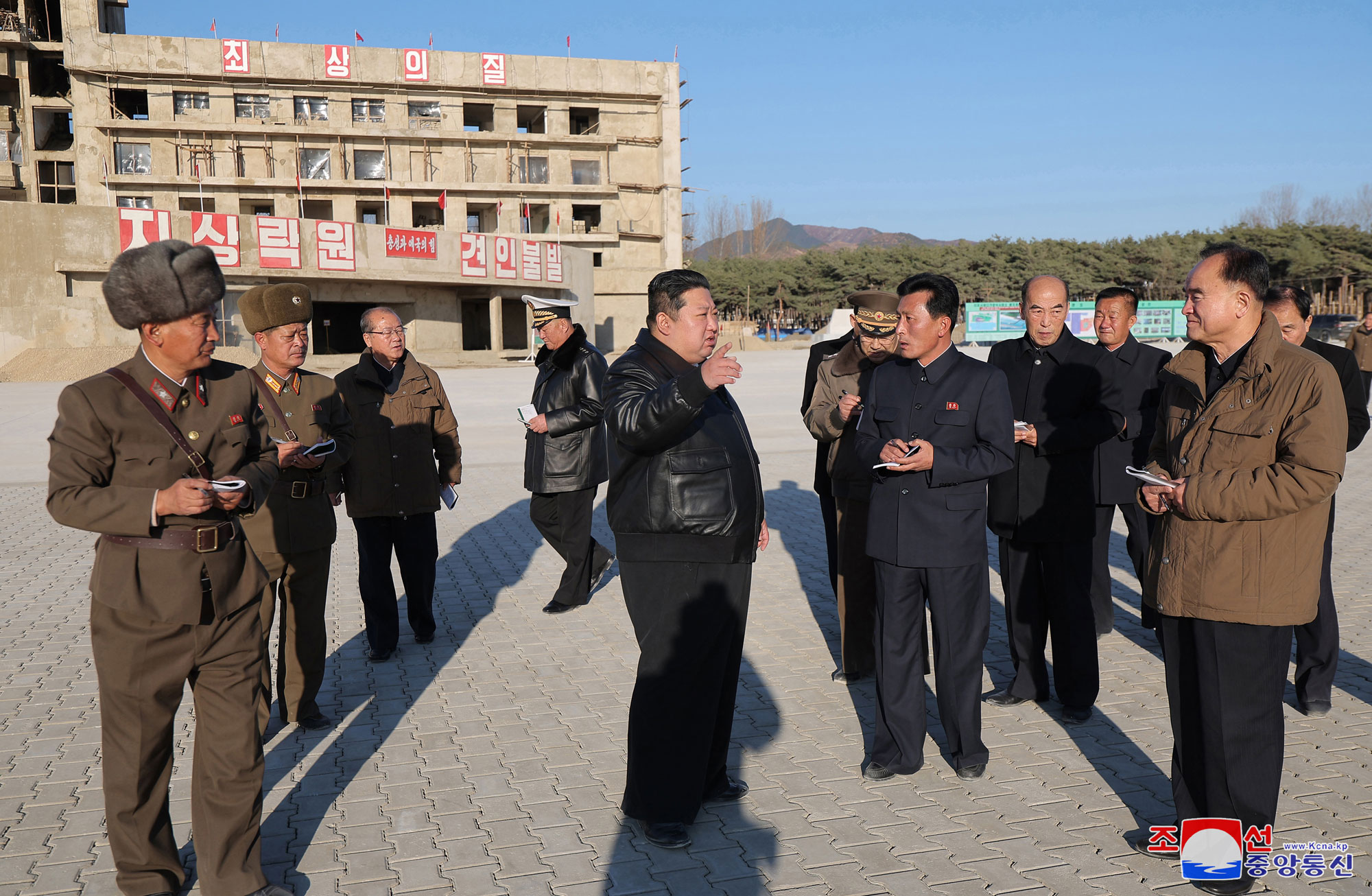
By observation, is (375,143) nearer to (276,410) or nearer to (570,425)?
(570,425)

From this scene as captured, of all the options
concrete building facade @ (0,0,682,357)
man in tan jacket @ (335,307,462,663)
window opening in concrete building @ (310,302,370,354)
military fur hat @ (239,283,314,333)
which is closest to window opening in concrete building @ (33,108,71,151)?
concrete building facade @ (0,0,682,357)

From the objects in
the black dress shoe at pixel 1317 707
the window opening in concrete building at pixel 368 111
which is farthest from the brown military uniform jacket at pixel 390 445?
the window opening in concrete building at pixel 368 111

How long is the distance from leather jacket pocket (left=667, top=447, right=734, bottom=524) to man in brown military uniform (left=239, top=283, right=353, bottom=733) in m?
1.84

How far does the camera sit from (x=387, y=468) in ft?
18.8

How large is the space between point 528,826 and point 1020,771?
2.09 metres

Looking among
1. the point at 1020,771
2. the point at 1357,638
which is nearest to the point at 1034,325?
the point at 1020,771

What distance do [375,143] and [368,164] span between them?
1.18 metres

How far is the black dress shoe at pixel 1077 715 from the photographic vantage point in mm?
4695

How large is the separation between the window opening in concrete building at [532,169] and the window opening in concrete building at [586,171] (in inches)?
63.7

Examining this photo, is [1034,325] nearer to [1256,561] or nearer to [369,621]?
[1256,561]

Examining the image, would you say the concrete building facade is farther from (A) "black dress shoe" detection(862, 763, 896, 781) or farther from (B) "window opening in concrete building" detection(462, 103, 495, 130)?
(A) "black dress shoe" detection(862, 763, 896, 781)

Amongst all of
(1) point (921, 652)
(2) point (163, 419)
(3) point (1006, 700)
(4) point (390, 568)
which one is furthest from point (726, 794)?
(4) point (390, 568)

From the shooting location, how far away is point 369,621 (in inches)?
229

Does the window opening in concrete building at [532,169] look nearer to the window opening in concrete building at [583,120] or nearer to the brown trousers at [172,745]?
the window opening in concrete building at [583,120]
